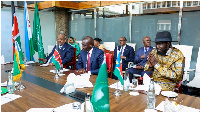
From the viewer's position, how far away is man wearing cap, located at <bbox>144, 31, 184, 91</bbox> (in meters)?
2.12

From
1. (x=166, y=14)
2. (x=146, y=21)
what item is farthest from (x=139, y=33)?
(x=166, y=14)

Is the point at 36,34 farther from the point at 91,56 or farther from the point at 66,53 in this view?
the point at 91,56

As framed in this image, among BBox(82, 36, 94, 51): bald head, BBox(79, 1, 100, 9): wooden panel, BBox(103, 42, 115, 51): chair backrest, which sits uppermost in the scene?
BBox(79, 1, 100, 9): wooden panel

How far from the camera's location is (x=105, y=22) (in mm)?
6047

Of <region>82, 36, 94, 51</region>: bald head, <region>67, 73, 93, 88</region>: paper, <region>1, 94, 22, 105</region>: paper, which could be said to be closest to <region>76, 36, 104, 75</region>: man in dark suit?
<region>82, 36, 94, 51</region>: bald head

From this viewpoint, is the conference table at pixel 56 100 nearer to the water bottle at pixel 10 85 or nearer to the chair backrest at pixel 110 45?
the water bottle at pixel 10 85

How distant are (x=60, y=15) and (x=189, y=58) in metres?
5.27

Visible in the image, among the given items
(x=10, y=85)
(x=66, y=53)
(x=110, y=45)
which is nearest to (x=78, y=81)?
(x=10, y=85)

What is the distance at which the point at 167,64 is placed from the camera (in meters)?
2.26

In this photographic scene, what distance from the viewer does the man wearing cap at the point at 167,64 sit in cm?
212

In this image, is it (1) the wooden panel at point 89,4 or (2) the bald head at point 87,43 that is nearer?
(2) the bald head at point 87,43

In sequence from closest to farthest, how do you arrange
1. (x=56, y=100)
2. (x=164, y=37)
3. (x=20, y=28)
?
(x=56, y=100) → (x=164, y=37) → (x=20, y=28)

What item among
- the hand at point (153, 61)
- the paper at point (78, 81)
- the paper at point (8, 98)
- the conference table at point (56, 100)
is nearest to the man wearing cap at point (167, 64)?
the hand at point (153, 61)

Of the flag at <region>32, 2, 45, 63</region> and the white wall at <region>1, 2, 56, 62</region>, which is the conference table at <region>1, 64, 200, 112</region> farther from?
the white wall at <region>1, 2, 56, 62</region>
